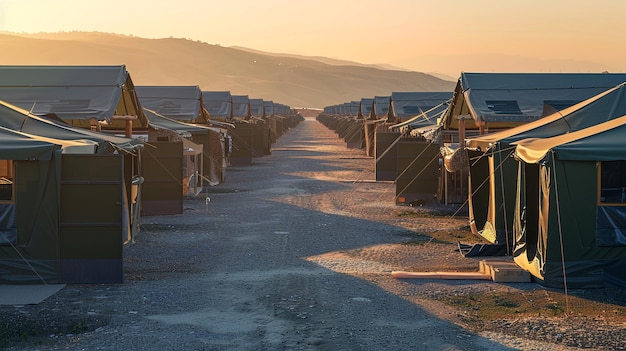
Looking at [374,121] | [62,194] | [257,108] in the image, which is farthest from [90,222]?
[257,108]

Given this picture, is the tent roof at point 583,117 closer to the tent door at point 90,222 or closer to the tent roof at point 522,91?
the tent roof at point 522,91

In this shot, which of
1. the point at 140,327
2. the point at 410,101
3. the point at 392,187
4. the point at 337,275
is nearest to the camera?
the point at 140,327

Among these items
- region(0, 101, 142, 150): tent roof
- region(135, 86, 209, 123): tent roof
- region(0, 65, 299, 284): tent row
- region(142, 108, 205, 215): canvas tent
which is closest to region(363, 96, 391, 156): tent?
region(135, 86, 209, 123): tent roof

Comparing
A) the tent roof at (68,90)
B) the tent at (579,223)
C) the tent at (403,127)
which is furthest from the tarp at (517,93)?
the tent roof at (68,90)

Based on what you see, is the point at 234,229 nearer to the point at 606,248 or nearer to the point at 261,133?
the point at 606,248

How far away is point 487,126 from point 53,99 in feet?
34.8

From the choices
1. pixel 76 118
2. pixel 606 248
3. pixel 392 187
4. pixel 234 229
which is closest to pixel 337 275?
pixel 606 248

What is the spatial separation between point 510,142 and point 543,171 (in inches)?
105

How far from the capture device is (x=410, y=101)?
4181 centimetres

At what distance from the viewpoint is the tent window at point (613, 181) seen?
13.4 m

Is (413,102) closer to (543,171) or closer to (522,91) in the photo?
(522,91)

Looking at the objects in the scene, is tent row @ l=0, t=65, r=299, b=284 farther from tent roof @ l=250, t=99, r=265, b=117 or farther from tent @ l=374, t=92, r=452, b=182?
tent roof @ l=250, t=99, r=265, b=117

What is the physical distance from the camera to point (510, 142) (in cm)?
1586

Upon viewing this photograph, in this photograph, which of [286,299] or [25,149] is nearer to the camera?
[286,299]
